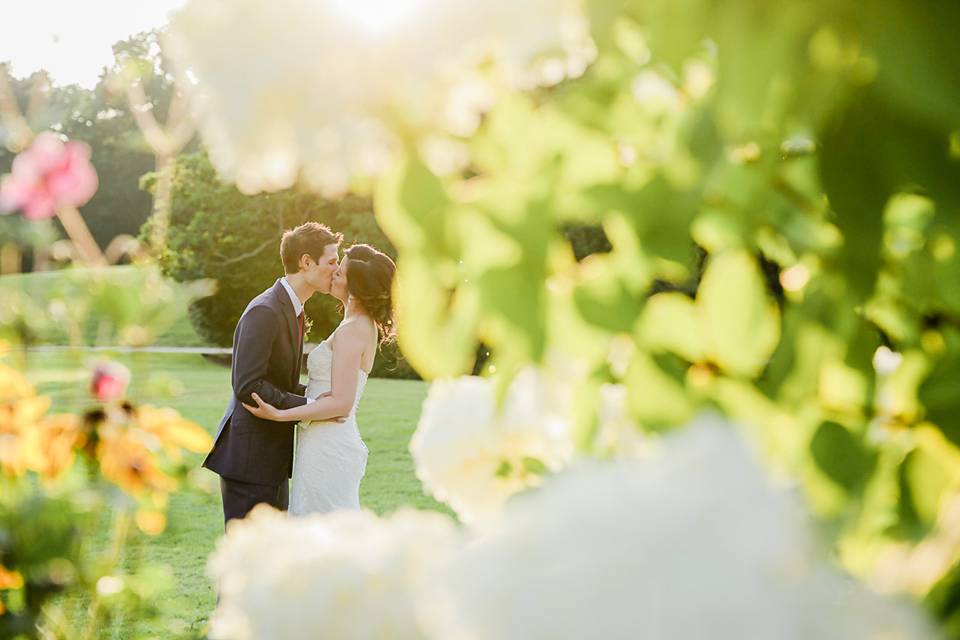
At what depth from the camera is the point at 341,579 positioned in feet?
3.32

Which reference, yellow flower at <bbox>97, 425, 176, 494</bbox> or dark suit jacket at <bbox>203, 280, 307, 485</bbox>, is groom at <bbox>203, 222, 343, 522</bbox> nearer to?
dark suit jacket at <bbox>203, 280, 307, 485</bbox>

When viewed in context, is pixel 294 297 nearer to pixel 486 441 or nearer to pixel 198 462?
pixel 486 441

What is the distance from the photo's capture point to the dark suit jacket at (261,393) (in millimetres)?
4840

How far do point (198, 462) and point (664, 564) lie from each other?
434 inches

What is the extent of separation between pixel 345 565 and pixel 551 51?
20.8 inches

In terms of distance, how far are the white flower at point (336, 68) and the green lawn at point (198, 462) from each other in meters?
2.00

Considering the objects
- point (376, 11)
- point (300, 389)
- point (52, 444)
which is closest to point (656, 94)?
point (376, 11)

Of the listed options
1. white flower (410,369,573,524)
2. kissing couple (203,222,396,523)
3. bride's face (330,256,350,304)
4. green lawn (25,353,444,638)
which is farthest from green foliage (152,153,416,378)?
white flower (410,369,573,524)

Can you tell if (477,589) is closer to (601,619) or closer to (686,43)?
(601,619)

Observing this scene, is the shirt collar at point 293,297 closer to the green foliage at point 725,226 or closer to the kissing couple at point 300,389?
the kissing couple at point 300,389

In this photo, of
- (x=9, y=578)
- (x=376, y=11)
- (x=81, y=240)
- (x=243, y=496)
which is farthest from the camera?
(x=243, y=496)

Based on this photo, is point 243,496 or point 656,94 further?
point 243,496

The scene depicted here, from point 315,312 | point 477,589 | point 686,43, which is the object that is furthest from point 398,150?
point 315,312

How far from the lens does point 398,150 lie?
924 millimetres
